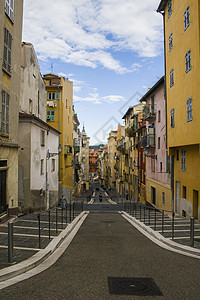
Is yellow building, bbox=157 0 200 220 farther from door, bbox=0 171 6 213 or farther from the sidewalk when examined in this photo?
door, bbox=0 171 6 213

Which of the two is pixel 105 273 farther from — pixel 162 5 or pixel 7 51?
pixel 162 5

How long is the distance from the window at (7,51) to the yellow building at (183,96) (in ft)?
31.9

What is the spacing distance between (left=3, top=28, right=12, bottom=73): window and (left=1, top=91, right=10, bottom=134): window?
1358mm

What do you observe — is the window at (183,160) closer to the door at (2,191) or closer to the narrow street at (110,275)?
the narrow street at (110,275)

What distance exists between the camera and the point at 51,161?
25.4 m

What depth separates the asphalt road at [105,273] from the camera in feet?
17.0

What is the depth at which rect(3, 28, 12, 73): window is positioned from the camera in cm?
1288

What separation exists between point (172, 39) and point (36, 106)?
1307 cm

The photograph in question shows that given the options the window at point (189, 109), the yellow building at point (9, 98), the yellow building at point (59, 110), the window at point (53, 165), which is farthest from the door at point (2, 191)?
the yellow building at point (59, 110)

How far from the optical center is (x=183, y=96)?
664 inches

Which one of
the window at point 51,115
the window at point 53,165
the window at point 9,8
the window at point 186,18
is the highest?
the window at point 186,18

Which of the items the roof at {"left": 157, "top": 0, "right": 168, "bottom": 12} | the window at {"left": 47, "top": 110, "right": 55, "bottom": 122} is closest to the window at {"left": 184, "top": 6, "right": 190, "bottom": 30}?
the roof at {"left": 157, "top": 0, "right": 168, "bottom": 12}

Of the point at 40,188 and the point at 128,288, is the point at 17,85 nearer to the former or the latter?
the point at 40,188

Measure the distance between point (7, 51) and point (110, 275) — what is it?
11360mm
